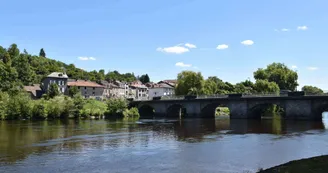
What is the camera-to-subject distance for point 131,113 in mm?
97312

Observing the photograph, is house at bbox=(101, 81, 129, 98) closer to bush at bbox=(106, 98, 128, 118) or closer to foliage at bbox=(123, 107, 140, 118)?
foliage at bbox=(123, 107, 140, 118)

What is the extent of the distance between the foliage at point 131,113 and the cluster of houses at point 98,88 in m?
8.85

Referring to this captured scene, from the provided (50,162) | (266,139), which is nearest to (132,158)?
(50,162)

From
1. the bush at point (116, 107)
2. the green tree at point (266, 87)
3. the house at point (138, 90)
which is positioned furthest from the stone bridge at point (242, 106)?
the house at point (138, 90)

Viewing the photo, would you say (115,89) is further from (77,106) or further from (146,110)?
(77,106)

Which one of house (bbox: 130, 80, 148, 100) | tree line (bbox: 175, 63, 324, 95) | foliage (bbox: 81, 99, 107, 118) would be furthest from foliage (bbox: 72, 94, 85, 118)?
house (bbox: 130, 80, 148, 100)

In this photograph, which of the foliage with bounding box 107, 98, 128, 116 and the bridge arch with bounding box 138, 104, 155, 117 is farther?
the bridge arch with bounding box 138, 104, 155, 117

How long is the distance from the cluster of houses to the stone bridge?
7.47 metres

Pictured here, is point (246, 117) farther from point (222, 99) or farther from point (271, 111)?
point (271, 111)

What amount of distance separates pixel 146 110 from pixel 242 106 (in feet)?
119

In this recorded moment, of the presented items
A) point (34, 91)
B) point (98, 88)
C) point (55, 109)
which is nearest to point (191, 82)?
point (55, 109)

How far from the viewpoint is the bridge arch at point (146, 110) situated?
104 m

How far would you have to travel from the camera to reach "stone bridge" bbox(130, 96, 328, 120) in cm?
6838

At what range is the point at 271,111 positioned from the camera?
112 meters
